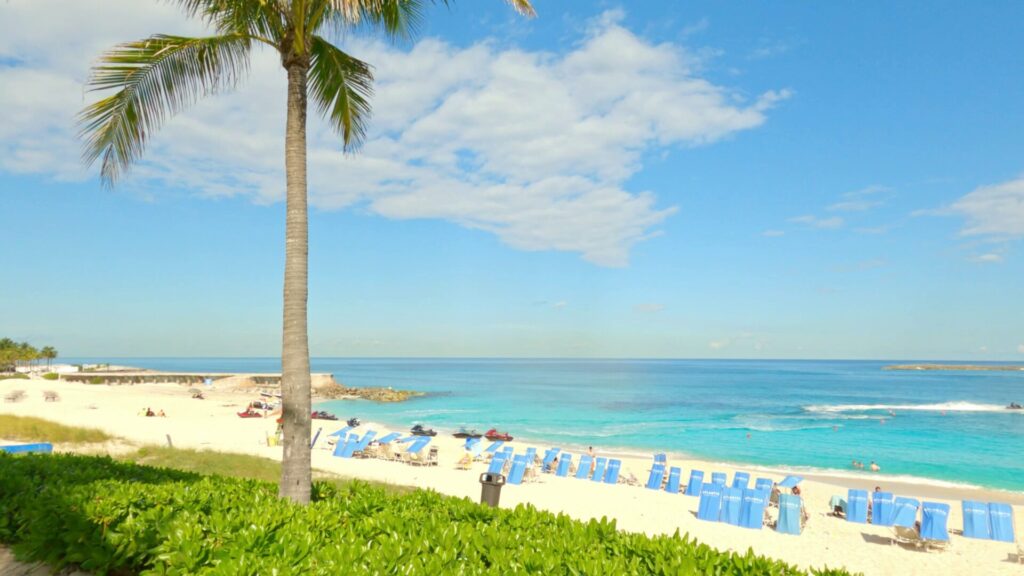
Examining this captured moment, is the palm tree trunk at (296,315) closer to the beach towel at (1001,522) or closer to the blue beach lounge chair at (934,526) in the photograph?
the blue beach lounge chair at (934,526)

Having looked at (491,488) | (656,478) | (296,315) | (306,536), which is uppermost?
(296,315)

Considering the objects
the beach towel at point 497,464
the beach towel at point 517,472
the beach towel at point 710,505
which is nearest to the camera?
the beach towel at point 710,505

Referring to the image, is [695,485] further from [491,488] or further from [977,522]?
[491,488]

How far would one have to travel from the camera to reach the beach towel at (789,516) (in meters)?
12.1

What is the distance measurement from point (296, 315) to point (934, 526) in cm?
1249

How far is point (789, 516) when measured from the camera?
12.2 meters

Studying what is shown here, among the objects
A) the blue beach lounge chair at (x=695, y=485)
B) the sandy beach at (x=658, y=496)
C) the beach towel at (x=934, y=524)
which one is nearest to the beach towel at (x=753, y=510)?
the sandy beach at (x=658, y=496)

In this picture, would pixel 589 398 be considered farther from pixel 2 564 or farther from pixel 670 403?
pixel 2 564

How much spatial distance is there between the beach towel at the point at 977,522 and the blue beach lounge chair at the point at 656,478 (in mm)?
7085

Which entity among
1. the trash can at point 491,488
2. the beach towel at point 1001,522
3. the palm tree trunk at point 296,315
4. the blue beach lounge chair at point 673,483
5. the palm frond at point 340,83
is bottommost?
the blue beach lounge chair at point 673,483

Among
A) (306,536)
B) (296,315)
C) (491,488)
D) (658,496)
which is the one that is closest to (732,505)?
(658,496)

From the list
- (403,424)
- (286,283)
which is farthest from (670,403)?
(286,283)

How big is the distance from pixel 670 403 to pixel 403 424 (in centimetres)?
3128

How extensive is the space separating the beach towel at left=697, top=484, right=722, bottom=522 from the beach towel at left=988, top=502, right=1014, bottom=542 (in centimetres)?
529
